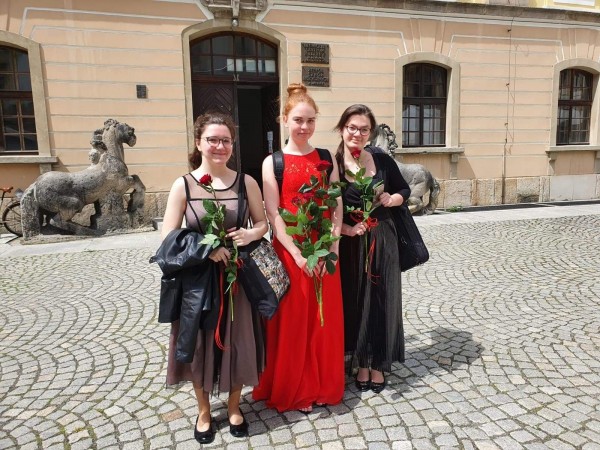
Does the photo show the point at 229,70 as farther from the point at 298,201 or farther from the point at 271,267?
the point at 271,267

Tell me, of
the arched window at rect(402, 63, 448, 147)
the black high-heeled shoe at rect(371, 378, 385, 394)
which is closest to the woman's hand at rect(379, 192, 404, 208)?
the black high-heeled shoe at rect(371, 378, 385, 394)

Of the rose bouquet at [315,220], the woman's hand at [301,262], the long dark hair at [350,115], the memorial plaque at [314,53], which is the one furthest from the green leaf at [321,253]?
the memorial plaque at [314,53]

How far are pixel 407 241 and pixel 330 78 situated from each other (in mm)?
8055

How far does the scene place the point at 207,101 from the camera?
32.7 feet

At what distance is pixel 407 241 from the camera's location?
2.76 meters

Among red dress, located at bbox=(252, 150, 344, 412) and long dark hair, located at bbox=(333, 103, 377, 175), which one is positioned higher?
long dark hair, located at bbox=(333, 103, 377, 175)

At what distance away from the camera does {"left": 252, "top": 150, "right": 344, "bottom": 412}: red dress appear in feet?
7.88

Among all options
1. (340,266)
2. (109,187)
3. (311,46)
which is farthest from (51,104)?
(340,266)

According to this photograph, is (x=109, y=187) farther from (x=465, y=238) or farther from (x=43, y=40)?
(x=465, y=238)

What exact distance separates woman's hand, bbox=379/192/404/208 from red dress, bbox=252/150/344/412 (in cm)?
43

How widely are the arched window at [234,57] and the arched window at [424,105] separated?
3356 mm

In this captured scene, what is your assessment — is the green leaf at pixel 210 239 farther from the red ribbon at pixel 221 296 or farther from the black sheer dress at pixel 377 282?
the black sheer dress at pixel 377 282

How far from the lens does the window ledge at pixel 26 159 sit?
8461 mm

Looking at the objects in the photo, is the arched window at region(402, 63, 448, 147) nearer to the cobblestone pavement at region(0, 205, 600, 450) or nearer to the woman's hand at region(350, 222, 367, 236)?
the cobblestone pavement at region(0, 205, 600, 450)
